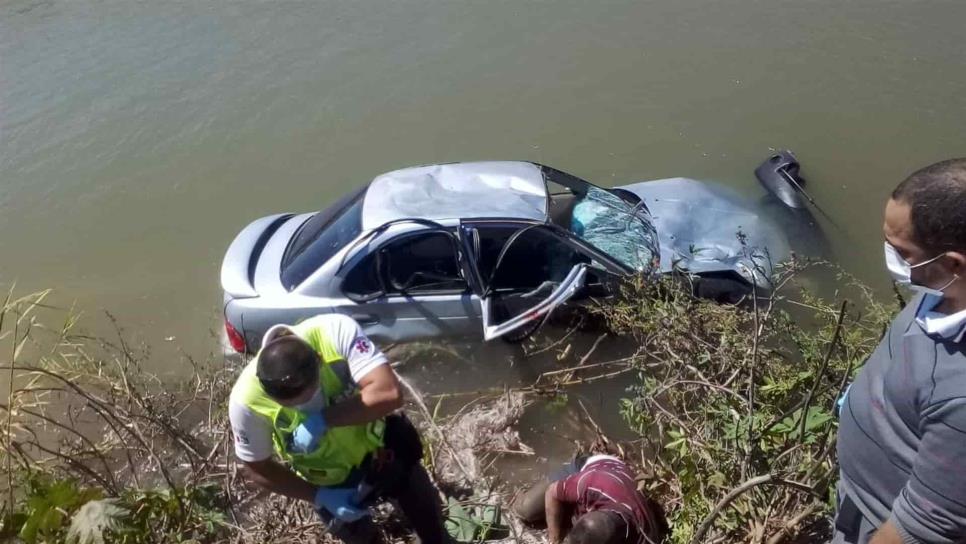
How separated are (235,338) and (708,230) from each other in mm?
3853

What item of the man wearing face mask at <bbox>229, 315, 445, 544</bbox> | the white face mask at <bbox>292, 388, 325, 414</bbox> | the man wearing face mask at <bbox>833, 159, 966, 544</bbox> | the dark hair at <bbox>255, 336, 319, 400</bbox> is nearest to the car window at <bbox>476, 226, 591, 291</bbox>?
the man wearing face mask at <bbox>229, 315, 445, 544</bbox>

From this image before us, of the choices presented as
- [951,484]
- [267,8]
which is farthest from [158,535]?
[267,8]

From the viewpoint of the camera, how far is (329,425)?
131 inches

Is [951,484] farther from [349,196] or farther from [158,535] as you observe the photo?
[349,196]

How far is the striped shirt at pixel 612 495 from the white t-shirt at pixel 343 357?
51.6 inches

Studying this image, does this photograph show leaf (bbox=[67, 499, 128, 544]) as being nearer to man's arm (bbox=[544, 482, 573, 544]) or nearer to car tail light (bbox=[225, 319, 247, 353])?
man's arm (bbox=[544, 482, 573, 544])

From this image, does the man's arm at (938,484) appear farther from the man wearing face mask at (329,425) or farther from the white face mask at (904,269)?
the man wearing face mask at (329,425)

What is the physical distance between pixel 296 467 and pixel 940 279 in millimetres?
2772

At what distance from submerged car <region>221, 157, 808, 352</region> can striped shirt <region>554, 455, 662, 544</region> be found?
1.54 m

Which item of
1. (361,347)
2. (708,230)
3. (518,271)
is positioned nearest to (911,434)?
(361,347)

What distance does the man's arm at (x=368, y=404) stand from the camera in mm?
3295

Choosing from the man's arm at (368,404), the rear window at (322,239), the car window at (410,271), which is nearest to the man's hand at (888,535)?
the man's arm at (368,404)

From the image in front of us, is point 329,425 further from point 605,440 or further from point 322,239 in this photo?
point 322,239

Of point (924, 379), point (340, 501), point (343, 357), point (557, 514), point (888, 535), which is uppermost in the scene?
point (924, 379)
